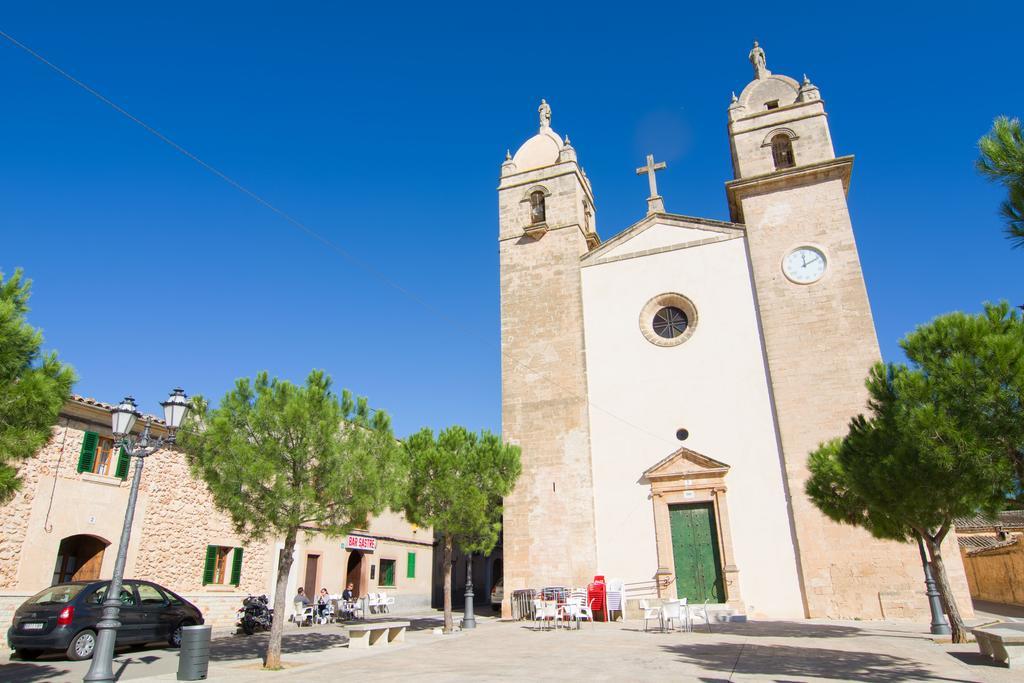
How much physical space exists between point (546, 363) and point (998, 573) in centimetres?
1864

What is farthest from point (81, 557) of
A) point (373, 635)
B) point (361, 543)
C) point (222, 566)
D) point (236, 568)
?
point (361, 543)

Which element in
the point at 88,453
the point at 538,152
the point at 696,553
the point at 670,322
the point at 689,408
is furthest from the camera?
the point at 538,152

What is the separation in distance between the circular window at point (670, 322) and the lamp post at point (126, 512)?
1277cm

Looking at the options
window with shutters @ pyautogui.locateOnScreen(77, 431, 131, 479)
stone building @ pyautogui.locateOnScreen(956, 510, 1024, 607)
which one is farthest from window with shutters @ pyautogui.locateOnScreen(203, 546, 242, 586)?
stone building @ pyautogui.locateOnScreen(956, 510, 1024, 607)

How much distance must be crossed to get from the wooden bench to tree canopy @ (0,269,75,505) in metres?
6.29

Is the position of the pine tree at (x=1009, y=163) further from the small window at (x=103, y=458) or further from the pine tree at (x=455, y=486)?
the small window at (x=103, y=458)

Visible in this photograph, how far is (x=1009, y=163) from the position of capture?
5648 mm

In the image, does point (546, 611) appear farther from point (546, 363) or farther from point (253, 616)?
point (546, 363)

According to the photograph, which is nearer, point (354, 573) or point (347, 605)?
point (347, 605)

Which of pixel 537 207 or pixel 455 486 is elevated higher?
pixel 537 207

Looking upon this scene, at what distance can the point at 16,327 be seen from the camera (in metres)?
6.70

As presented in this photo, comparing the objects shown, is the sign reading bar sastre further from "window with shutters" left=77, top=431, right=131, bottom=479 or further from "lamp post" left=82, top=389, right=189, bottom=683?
"lamp post" left=82, top=389, right=189, bottom=683

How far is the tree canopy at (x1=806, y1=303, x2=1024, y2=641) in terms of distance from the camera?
243 inches

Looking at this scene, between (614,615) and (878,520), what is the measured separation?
707cm
